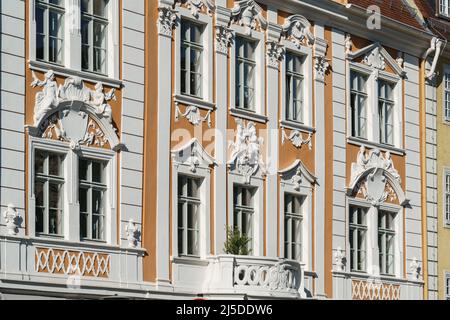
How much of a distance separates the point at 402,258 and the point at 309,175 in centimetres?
476

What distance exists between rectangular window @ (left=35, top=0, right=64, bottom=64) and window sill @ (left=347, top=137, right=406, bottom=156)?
10.7 m

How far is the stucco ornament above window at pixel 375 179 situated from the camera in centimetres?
3519

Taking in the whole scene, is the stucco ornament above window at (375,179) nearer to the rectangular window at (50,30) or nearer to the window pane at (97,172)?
the window pane at (97,172)

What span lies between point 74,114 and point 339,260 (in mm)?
9931

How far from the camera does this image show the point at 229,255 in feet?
96.9

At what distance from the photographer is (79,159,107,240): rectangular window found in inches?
1067

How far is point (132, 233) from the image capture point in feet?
91.9

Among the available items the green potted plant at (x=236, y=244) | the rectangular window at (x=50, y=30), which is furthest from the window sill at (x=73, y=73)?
the green potted plant at (x=236, y=244)

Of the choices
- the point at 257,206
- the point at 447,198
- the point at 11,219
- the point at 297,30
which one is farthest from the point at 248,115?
the point at 447,198

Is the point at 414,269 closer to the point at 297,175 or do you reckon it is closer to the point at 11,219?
the point at 297,175

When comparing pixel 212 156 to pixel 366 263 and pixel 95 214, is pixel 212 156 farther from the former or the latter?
pixel 366 263

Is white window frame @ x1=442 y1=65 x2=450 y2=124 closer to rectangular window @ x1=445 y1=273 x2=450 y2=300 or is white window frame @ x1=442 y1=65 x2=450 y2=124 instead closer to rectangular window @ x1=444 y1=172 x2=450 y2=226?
rectangular window @ x1=444 y1=172 x2=450 y2=226

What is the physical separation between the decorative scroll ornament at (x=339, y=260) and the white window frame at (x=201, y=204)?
16.9 ft
